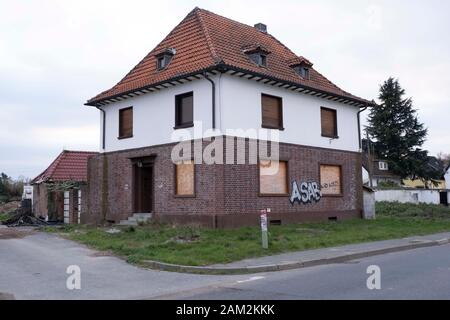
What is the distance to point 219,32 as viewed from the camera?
22.5 m

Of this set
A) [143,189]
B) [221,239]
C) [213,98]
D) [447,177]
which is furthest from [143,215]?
[447,177]

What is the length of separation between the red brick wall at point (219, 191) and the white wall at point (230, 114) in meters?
0.52

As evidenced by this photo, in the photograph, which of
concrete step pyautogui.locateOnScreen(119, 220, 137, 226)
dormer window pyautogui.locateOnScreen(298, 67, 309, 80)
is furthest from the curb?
dormer window pyautogui.locateOnScreen(298, 67, 309, 80)

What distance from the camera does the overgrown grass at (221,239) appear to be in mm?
13234

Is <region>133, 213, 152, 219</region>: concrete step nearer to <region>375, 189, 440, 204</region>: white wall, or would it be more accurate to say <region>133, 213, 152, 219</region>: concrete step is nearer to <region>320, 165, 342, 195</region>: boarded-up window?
<region>320, 165, 342, 195</region>: boarded-up window

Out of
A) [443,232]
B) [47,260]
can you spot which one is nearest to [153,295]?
[47,260]

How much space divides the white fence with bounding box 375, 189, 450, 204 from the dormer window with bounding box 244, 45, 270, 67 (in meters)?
23.5

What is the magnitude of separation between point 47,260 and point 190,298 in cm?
662

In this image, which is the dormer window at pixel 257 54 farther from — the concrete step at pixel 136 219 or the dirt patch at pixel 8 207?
the dirt patch at pixel 8 207

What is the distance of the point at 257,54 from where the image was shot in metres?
21.4

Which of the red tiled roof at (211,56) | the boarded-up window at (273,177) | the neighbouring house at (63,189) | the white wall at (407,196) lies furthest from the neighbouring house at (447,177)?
the boarded-up window at (273,177)
